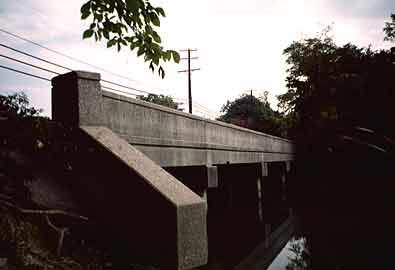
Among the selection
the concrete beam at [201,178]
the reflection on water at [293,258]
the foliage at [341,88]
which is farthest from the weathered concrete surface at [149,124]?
the foliage at [341,88]

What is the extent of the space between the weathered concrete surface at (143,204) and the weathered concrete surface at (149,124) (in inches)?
19.8

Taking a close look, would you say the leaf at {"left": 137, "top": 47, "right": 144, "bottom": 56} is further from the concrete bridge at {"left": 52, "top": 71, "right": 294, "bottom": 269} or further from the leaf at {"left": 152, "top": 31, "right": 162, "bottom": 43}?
the concrete bridge at {"left": 52, "top": 71, "right": 294, "bottom": 269}

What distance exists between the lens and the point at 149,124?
5543 millimetres

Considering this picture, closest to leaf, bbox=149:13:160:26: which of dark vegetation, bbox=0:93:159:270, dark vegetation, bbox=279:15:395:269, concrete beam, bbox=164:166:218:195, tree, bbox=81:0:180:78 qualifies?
tree, bbox=81:0:180:78

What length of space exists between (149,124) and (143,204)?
2683 mm

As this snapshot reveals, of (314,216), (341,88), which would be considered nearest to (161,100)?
(341,88)

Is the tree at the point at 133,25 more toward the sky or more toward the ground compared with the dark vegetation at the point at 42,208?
more toward the sky

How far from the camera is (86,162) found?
3488 millimetres

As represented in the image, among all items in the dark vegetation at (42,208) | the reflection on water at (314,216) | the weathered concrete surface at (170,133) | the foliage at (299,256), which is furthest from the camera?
the reflection on water at (314,216)

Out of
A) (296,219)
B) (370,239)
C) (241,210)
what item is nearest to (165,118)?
(370,239)

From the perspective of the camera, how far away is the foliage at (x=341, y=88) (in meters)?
21.4

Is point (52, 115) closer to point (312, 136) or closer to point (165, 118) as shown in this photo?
point (165, 118)

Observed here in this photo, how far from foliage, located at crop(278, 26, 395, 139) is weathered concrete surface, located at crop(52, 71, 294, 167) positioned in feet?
49.2

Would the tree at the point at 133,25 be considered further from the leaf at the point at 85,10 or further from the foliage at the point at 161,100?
the foliage at the point at 161,100
